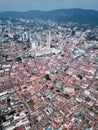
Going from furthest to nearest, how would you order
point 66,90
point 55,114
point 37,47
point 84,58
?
point 37,47, point 84,58, point 66,90, point 55,114

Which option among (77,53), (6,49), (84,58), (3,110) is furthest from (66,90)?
(6,49)

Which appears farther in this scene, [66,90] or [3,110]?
[66,90]

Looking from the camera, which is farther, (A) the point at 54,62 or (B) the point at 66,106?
(A) the point at 54,62

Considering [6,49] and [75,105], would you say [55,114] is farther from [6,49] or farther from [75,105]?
[6,49]

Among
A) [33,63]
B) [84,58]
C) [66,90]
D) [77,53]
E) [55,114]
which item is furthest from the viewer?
[77,53]

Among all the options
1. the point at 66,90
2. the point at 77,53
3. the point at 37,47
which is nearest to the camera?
the point at 66,90

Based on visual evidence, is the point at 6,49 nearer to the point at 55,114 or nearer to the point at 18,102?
the point at 18,102

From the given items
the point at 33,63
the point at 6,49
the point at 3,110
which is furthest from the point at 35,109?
the point at 6,49

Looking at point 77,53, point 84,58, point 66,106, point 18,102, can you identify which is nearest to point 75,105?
point 66,106

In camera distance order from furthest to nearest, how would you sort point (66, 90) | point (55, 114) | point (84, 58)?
1. point (84, 58)
2. point (66, 90)
3. point (55, 114)
